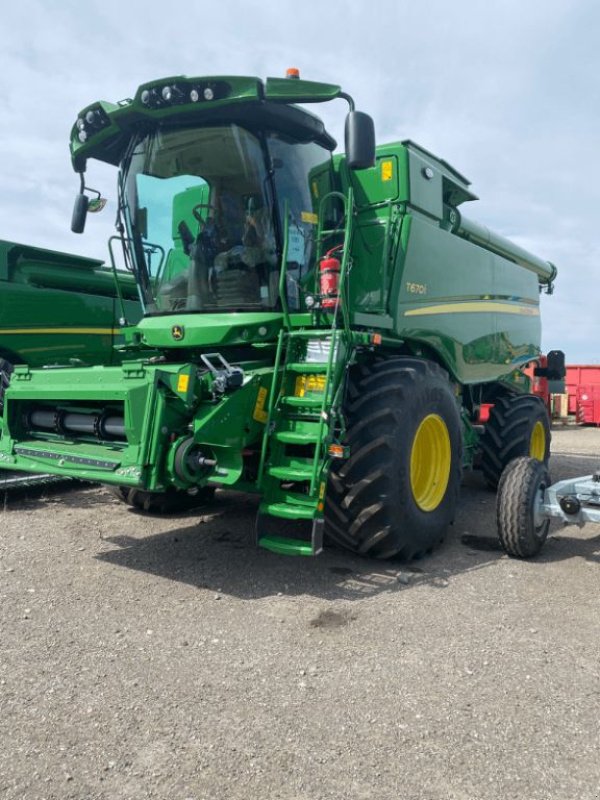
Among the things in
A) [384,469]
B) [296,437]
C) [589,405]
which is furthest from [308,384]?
[589,405]

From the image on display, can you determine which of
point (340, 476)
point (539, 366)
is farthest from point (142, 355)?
point (539, 366)

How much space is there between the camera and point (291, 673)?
304 centimetres

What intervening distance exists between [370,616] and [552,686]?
1.04 m

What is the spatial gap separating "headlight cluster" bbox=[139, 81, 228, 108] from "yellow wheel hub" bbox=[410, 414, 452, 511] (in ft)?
8.70

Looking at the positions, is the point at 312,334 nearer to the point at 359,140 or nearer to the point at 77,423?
the point at 359,140

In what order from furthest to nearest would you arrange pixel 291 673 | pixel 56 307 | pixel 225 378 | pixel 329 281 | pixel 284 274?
pixel 56 307, pixel 284 274, pixel 329 281, pixel 225 378, pixel 291 673

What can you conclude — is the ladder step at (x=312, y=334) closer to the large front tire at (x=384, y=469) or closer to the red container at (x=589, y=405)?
the large front tire at (x=384, y=469)

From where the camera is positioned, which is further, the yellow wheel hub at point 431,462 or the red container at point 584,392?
the red container at point 584,392

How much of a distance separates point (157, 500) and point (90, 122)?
3111 mm

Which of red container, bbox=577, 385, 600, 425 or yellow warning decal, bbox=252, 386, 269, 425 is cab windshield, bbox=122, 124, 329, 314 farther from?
red container, bbox=577, 385, 600, 425

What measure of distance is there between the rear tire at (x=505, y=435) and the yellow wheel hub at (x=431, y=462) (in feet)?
7.63

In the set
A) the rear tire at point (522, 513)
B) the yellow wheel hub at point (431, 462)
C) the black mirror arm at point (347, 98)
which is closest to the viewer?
the black mirror arm at point (347, 98)

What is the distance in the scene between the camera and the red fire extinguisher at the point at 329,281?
4.41m

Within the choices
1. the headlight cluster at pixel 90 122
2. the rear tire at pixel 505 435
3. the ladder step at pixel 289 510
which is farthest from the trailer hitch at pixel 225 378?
the rear tire at pixel 505 435
